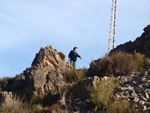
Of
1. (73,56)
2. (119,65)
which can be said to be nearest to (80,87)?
(119,65)

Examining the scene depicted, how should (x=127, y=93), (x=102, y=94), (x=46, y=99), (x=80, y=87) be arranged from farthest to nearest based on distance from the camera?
(x=46, y=99)
(x=80, y=87)
(x=127, y=93)
(x=102, y=94)

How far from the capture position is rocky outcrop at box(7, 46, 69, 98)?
15014 mm

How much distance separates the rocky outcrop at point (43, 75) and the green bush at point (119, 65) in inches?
77.5

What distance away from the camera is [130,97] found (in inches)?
445

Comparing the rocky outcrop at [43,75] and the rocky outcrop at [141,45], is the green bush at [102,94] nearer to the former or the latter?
the rocky outcrop at [43,75]

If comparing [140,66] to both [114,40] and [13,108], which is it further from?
[114,40]

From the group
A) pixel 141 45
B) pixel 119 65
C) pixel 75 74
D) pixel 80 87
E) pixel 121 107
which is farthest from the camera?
pixel 141 45

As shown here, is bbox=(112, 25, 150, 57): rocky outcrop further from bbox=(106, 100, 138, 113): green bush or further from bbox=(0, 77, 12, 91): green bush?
bbox=(106, 100, 138, 113): green bush

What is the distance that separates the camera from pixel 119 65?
50.7ft

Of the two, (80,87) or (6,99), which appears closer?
(6,99)

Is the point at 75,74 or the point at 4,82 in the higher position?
the point at 4,82

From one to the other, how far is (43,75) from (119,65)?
151 inches

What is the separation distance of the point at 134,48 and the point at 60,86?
788 centimetres

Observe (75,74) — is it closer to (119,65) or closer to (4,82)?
(119,65)
